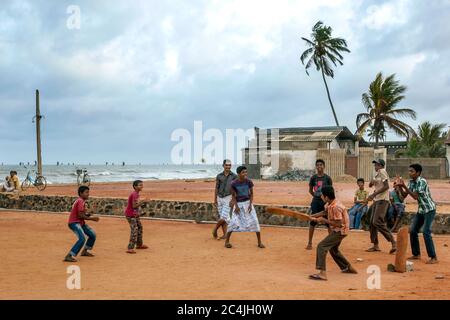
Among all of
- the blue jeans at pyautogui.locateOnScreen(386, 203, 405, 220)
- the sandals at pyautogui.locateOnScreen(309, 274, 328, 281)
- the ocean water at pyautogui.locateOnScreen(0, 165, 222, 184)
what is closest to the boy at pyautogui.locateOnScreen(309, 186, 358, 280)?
the sandals at pyautogui.locateOnScreen(309, 274, 328, 281)

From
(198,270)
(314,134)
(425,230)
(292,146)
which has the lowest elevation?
(198,270)

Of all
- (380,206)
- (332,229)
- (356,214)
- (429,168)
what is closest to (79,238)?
(332,229)

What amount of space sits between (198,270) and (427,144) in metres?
45.5

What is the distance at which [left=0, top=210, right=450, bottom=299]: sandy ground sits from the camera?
6.16 metres

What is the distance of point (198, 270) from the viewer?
25.1 ft

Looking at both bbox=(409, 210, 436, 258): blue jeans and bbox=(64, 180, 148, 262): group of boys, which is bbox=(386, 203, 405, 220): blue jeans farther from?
bbox=(64, 180, 148, 262): group of boys

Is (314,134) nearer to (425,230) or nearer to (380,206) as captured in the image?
(380,206)

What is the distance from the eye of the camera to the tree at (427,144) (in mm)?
44500

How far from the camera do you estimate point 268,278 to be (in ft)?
23.0

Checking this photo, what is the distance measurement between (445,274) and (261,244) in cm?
371

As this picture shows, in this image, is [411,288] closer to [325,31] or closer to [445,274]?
[445,274]

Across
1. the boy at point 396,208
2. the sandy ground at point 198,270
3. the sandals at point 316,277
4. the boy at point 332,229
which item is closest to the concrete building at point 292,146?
the boy at point 396,208

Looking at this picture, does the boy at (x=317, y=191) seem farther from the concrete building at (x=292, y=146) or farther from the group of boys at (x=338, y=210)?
the concrete building at (x=292, y=146)
